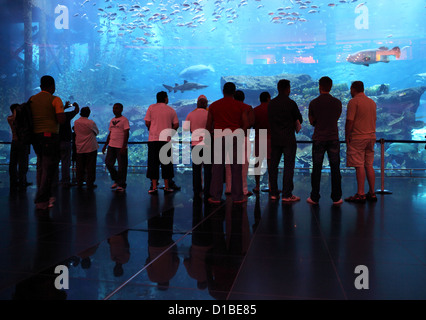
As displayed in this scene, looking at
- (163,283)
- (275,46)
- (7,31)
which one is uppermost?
(275,46)

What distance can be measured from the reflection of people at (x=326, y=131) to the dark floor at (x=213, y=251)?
0.37m

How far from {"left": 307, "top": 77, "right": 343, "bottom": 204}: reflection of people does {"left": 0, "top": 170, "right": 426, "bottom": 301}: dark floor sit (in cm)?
37

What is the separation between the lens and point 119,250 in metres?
2.84

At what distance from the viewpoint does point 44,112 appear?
4.50m

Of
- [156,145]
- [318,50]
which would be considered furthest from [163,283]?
[318,50]

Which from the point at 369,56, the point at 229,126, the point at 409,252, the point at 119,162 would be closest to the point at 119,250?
the point at 409,252

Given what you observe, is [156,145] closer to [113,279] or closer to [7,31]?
[113,279]

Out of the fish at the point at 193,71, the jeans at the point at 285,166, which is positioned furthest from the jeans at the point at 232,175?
the fish at the point at 193,71

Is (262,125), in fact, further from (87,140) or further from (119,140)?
(87,140)

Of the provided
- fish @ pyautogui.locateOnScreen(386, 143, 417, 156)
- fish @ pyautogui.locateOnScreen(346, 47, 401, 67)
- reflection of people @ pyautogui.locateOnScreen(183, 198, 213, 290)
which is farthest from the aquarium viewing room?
fish @ pyautogui.locateOnScreen(386, 143, 417, 156)

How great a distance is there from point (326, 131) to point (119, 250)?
336cm

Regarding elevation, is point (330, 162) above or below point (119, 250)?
above

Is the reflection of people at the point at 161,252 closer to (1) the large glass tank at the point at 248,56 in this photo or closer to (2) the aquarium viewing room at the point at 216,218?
(2) the aquarium viewing room at the point at 216,218
